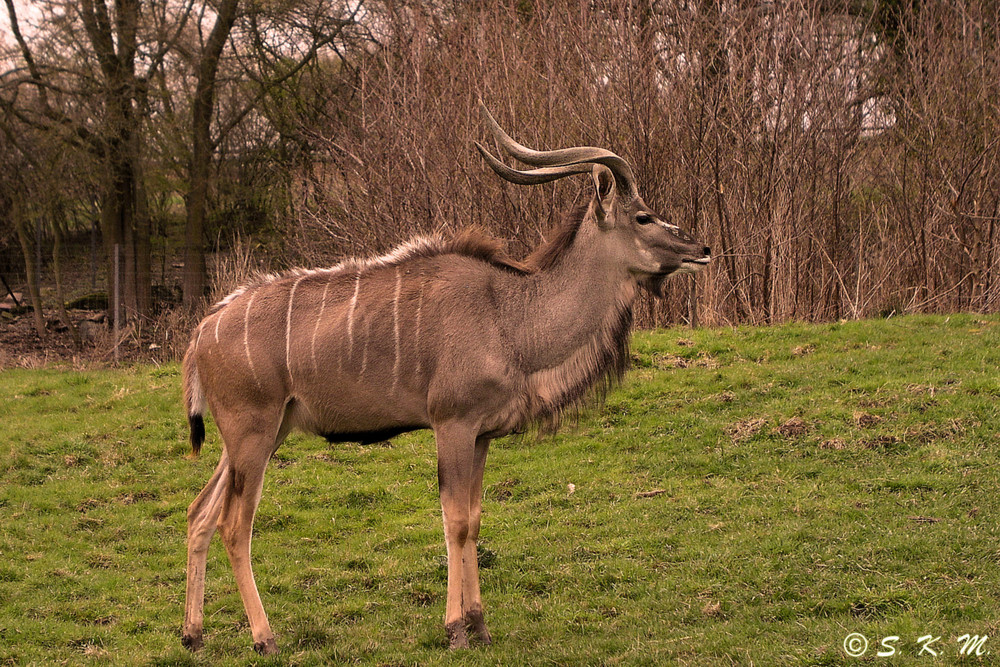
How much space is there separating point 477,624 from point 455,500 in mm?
737

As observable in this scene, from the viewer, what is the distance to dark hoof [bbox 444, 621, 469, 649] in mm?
5430

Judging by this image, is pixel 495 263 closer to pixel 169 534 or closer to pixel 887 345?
pixel 169 534

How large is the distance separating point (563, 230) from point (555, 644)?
93.9 inches

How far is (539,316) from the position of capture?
5832 mm

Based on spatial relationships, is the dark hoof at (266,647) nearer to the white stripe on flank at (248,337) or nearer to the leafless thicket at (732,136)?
the white stripe on flank at (248,337)

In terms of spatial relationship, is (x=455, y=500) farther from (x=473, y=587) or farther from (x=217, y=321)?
(x=217, y=321)

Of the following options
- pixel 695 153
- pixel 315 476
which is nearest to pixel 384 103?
pixel 695 153

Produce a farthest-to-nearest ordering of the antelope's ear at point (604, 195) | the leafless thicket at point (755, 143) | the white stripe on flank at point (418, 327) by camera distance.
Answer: the leafless thicket at point (755, 143) → the antelope's ear at point (604, 195) → the white stripe on flank at point (418, 327)

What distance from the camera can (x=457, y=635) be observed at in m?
5.44

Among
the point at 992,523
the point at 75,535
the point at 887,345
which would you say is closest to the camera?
the point at 992,523

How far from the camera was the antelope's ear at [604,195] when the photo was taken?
587 cm

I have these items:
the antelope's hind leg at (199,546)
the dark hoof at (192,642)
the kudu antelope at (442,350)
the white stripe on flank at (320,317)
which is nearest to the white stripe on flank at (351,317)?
the kudu antelope at (442,350)

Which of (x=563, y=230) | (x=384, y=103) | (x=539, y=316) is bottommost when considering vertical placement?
(x=539, y=316)

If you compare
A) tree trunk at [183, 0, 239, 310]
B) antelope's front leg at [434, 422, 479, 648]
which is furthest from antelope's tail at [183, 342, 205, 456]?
tree trunk at [183, 0, 239, 310]
